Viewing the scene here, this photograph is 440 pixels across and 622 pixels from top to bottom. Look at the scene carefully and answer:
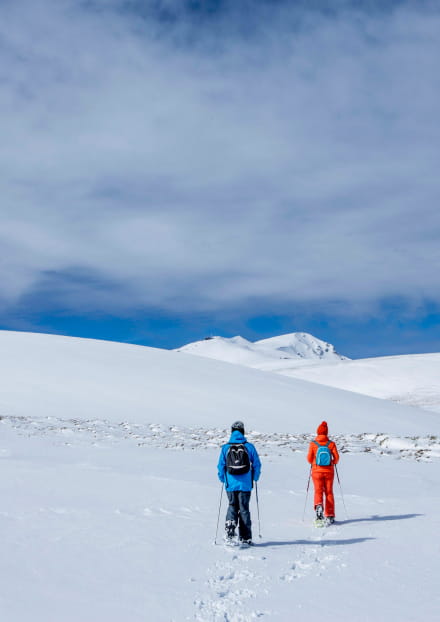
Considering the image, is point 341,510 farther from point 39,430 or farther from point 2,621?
point 39,430

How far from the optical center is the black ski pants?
25.9 feet

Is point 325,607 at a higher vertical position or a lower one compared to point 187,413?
lower

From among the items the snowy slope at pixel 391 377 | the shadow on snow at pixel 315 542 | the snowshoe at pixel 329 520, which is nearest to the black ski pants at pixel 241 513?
the shadow on snow at pixel 315 542

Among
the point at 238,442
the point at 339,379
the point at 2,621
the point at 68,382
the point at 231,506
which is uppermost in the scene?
the point at 339,379

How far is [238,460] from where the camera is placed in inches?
318

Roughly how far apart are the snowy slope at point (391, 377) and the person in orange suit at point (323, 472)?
165 feet

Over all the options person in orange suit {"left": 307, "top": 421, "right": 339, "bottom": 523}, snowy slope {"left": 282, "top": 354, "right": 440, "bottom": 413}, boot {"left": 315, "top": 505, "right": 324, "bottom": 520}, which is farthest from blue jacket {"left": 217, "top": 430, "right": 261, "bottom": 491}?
snowy slope {"left": 282, "top": 354, "right": 440, "bottom": 413}

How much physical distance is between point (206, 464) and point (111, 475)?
3.42 m

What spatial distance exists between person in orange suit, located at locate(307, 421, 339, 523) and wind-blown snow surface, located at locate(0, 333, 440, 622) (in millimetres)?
324

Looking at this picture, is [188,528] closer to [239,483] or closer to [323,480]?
[239,483]

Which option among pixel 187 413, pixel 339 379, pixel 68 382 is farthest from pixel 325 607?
pixel 339 379

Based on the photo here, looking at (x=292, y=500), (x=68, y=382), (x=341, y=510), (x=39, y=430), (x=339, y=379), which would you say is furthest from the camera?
(x=339, y=379)

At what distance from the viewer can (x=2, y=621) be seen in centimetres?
512

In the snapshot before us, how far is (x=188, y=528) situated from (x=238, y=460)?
5.05ft
